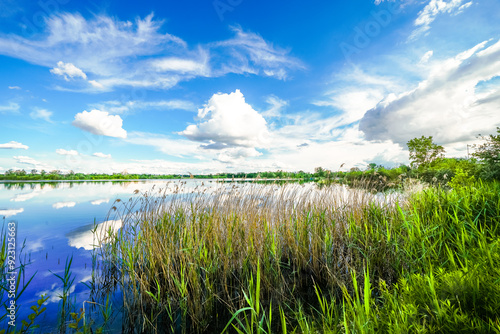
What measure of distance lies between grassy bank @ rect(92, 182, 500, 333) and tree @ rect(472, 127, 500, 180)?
3653 mm


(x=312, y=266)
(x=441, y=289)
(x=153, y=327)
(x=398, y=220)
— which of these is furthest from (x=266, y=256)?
A: (x=398, y=220)

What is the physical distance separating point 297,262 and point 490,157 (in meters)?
9.47

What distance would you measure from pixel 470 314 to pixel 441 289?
1.09ft

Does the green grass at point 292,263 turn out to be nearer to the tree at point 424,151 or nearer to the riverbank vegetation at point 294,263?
the riverbank vegetation at point 294,263

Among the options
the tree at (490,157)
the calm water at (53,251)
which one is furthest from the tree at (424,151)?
the calm water at (53,251)

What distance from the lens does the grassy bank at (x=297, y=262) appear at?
2223 millimetres

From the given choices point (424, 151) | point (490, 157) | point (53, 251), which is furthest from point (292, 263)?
point (424, 151)

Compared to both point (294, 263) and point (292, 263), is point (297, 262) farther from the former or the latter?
point (292, 263)

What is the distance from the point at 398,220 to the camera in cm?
454

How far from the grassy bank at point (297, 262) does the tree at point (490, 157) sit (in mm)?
3653

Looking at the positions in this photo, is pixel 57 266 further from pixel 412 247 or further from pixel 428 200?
pixel 428 200

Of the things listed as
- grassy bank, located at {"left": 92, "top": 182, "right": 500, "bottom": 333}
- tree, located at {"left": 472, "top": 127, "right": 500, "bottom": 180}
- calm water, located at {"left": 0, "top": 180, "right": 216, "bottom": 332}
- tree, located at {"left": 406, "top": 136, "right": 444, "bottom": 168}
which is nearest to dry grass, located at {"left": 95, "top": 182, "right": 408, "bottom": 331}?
grassy bank, located at {"left": 92, "top": 182, "right": 500, "bottom": 333}

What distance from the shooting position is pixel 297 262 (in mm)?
4062

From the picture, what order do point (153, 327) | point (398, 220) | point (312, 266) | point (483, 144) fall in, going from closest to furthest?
point (153, 327), point (312, 266), point (398, 220), point (483, 144)
